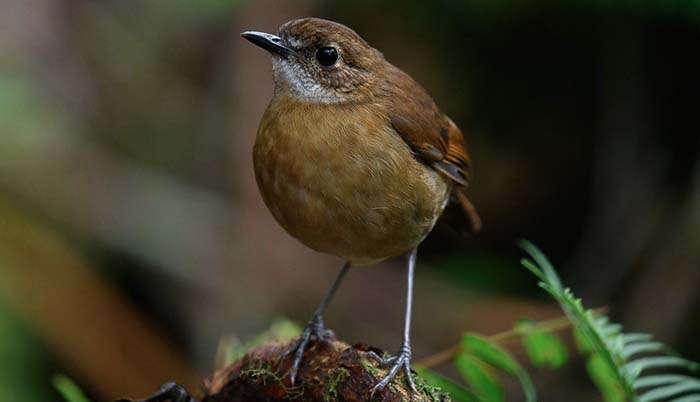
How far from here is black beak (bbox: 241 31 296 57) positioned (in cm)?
336

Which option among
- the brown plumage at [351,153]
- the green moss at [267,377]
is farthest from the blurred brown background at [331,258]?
the green moss at [267,377]

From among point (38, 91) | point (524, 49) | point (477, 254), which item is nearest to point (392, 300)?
point (477, 254)

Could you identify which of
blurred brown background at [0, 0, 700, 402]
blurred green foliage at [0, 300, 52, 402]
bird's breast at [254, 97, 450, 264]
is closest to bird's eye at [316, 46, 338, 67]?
bird's breast at [254, 97, 450, 264]

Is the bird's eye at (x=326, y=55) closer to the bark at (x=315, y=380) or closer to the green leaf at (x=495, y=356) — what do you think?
the bark at (x=315, y=380)

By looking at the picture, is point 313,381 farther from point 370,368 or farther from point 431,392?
point 431,392

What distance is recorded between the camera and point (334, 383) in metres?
2.65

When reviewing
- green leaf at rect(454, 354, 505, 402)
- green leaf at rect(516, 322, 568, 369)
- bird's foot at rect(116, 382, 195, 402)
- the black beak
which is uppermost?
the black beak

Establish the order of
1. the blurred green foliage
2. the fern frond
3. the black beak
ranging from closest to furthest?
the fern frond, the black beak, the blurred green foliage

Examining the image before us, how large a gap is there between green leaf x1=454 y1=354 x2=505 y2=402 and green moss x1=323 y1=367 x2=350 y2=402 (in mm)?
395

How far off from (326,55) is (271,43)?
0.20 metres

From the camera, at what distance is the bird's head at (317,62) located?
339 cm

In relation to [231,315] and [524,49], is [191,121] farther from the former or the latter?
[524,49]

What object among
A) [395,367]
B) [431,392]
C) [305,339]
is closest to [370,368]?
[395,367]

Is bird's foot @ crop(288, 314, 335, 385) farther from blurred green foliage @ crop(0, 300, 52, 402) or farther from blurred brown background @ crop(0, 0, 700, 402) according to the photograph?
blurred brown background @ crop(0, 0, 700, 402)
